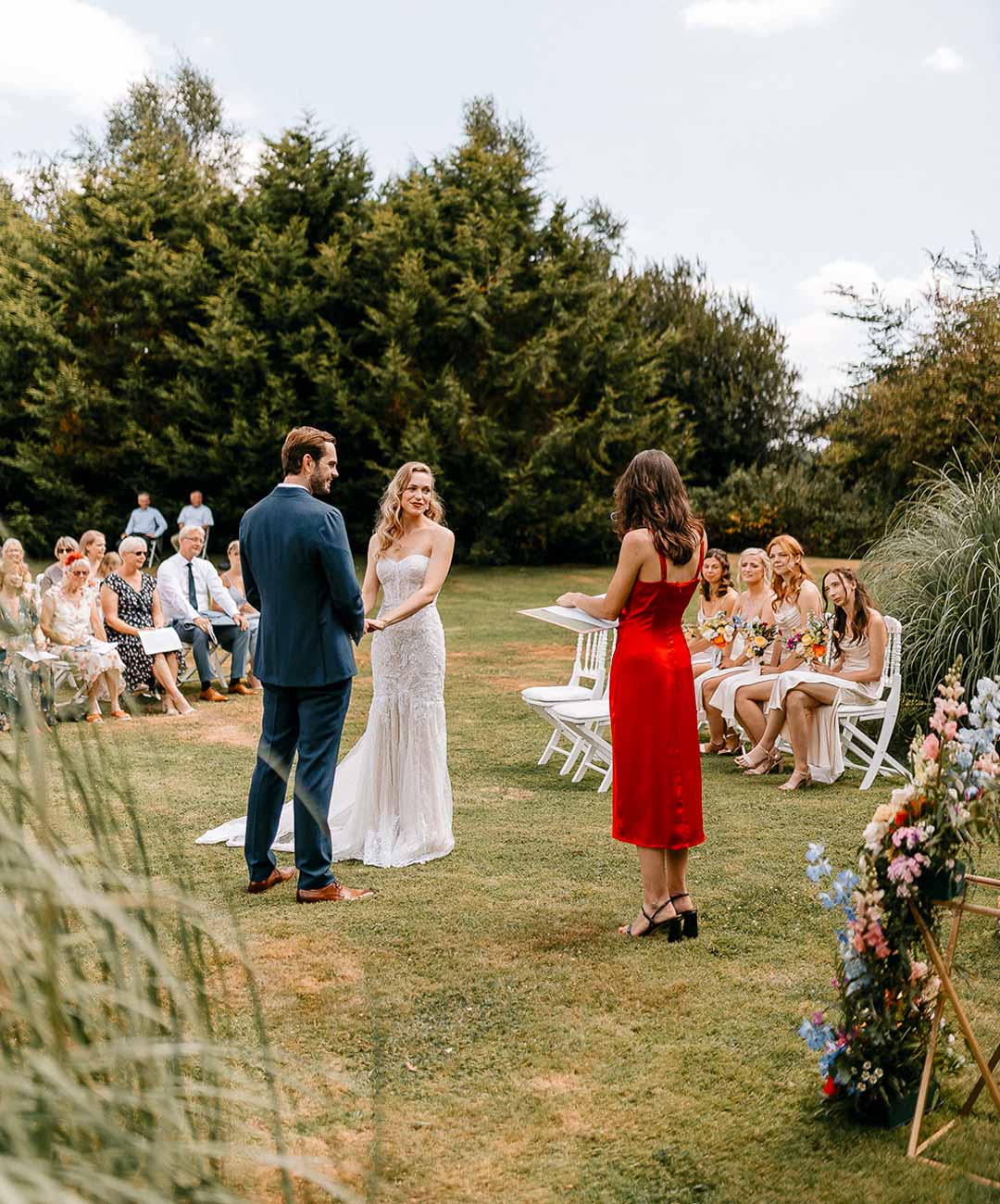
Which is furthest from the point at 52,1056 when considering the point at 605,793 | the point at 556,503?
the point at 556,503

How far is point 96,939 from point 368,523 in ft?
81.4

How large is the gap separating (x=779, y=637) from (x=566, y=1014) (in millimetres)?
4956

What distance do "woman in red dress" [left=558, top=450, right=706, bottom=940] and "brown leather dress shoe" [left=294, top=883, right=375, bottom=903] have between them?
4.30 ft

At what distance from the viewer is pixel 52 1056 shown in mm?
1347

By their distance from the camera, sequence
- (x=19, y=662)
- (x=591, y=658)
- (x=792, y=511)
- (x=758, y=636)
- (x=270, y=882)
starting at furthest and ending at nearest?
1. (x=792, y=511)
2. (x=591, y=658)
3. (x=758, y=636)
4. (x=270, y=882)
5. (x=19, y=662)

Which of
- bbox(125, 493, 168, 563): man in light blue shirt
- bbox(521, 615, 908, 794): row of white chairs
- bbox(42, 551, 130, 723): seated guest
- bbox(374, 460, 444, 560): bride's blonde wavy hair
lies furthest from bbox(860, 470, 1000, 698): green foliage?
bbox(125, 493, 168, 563): man in light blue shirt

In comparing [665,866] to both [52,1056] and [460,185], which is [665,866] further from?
[460,185]

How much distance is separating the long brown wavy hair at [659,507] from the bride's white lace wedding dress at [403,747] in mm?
1675

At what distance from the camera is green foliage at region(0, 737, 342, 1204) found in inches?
49.3

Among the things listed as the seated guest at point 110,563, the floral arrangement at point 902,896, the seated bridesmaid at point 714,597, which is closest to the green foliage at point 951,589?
the seated bridesmaid at point 714,597

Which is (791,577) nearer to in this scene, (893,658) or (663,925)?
(893,658)

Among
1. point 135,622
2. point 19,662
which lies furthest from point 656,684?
point 135,622

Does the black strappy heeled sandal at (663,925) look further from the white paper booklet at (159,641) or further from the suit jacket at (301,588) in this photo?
the white paper booklet at (159,641)

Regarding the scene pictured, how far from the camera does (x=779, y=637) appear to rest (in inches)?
334
